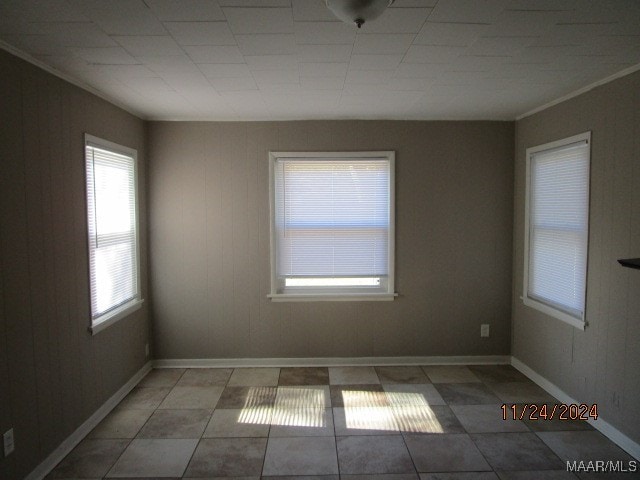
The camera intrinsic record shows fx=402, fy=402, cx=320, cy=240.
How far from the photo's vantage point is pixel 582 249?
3018 mm

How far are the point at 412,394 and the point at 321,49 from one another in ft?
9.12

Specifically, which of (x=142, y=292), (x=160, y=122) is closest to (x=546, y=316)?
(x=142, y=292)

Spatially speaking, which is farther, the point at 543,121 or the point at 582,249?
the point at 543,121

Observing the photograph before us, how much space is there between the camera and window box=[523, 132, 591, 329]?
3.03 meters

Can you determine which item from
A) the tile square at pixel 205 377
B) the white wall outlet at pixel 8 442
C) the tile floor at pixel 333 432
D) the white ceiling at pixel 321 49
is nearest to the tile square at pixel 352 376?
the tile floor at pixel 333 432

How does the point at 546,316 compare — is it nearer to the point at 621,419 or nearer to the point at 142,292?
the point at 621,419

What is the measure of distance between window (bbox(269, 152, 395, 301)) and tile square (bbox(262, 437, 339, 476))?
4.98 feet

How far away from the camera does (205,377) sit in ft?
12.5

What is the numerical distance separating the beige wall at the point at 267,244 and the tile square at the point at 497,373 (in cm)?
17

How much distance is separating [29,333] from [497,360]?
3977 millimetres

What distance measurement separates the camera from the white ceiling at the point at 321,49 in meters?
1.78

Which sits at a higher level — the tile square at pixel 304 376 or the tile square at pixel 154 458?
the tile square at pixel 304 376

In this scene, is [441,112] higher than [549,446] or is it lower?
higher

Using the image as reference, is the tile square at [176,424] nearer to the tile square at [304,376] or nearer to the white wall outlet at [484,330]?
the tile square at [304,376]
